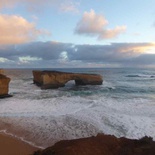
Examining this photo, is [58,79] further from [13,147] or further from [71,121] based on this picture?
[13,147]

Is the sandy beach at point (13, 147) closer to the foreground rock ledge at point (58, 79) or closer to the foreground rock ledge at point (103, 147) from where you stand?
the foreground rock ledge at point (103, 147)

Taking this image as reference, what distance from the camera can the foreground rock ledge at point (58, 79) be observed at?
35.1 meters

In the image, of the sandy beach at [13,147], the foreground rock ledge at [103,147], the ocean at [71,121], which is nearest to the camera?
the foreground rock ledge at [103,147]

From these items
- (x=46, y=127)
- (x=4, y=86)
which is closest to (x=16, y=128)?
(x=46, y=127)

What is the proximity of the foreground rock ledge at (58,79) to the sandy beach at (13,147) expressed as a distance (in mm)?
22449

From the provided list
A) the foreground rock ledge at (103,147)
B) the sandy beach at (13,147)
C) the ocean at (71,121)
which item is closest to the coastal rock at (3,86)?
the ocean at (71,121)

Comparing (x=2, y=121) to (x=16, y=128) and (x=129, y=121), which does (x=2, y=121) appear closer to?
(x=16, y=128)

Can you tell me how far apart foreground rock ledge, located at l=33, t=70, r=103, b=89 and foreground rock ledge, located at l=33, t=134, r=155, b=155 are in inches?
1062

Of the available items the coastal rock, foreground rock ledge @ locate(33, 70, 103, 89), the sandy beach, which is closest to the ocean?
the sandy beach

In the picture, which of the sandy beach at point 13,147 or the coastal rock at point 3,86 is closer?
the sandy beach at point 13,147

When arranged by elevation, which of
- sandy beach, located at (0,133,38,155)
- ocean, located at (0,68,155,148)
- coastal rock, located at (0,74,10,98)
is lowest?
ocean, located at (0,68,155,148)

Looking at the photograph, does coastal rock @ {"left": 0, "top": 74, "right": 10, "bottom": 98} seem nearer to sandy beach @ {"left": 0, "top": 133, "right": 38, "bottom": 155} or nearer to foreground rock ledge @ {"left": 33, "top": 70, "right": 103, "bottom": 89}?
foreground rock ledge @ {"left": 33, "top": 70, "right": 103, "bottom": 89}

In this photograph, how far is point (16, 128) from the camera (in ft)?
43.0

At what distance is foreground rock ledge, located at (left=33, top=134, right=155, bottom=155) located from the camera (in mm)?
6500
